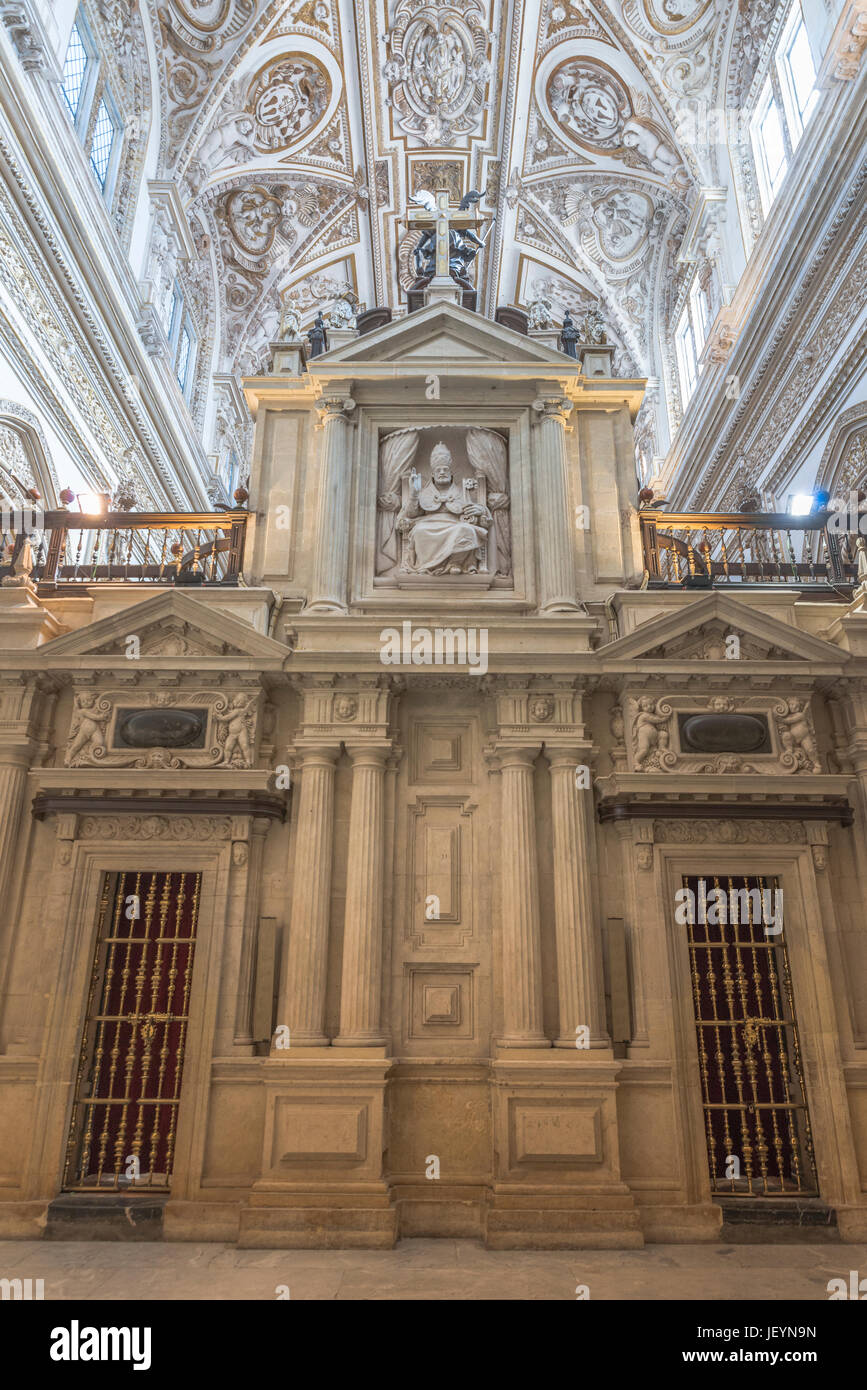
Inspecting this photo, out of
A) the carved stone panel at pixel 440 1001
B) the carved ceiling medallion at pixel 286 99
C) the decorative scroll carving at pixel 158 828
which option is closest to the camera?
the carved stone panel at pixel 440 1001

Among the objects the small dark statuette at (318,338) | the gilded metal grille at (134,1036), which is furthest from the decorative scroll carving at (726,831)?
the small dark statuette at (318,338)

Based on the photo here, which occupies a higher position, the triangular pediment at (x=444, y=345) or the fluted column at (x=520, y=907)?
the triangular pediment at (x=444, y=345)

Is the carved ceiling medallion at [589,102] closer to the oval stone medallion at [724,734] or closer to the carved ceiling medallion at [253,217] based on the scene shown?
the carved ceiling medallion at [253,217]

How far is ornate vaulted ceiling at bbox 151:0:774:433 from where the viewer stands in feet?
63.2

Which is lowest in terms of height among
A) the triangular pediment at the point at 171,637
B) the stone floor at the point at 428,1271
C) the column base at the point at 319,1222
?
the stone floor at the point at 428,1271

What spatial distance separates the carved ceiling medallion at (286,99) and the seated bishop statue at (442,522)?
51.3ft

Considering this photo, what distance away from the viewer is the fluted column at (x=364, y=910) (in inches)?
300

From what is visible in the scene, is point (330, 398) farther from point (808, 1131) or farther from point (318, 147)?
point (318, 147)

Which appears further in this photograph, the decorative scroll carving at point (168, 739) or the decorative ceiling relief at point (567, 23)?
the decorative ceiling relief at point (567, 23)

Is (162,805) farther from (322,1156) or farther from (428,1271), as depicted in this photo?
(428,1271)

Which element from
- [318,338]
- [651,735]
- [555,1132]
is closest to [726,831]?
[651,735]

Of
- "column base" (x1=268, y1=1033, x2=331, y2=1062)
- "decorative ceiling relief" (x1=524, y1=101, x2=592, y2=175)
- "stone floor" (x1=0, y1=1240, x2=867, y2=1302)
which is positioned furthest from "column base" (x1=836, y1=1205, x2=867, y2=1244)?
"decorative ceiling relief" (x1=524, y1=101, x2=592, y2=175)

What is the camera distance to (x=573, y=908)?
314 inches

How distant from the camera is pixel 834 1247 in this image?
22.8ft
